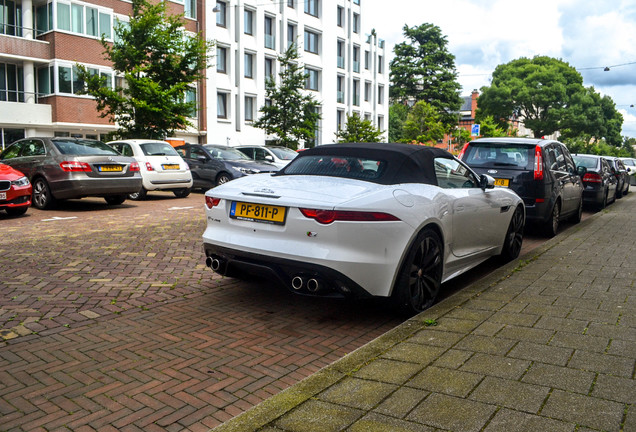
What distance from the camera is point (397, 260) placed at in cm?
455

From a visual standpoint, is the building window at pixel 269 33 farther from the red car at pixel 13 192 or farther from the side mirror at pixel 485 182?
A: the side mirror at pixel 485 182

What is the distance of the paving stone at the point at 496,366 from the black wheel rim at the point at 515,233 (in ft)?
12.6

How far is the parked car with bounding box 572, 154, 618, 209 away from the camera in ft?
49.1

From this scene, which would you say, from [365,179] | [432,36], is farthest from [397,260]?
[432,36]

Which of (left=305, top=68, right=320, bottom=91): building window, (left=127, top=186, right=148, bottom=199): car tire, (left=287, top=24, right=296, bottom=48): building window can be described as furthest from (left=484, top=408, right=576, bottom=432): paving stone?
(left=305, top=68, right=320, bottom=91): building window

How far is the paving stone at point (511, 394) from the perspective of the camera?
117 inches

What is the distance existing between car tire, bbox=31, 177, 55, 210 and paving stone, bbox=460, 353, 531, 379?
36.4 ft

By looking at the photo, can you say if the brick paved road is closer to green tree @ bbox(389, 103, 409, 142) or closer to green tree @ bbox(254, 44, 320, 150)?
green tree @ bbox(254, 44, 320, 150)

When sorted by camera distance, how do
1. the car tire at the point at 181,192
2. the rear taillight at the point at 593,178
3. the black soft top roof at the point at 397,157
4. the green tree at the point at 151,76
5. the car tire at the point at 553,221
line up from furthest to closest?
the green tree at the point at 151,76 < the car tire at the point at 181,192 < the rear taillight at the point at 593,178 < the car tire at the point at 553,221 < the black soft top roof at the point at 397,157

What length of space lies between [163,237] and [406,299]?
17.1 ft

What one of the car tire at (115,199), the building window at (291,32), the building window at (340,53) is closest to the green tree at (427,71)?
the building window at (340,53)

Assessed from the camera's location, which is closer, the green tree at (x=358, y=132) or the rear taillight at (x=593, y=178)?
the rear taillight at (x=593, y=178)

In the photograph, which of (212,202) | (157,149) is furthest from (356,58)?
(212,202)

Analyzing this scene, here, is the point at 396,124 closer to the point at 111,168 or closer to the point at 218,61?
the point at 218,61
